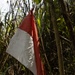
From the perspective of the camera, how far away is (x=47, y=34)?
3.25 metres

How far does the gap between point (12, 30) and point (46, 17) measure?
1.02 meters

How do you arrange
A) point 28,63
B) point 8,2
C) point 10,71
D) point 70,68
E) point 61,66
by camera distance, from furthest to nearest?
point 8,2, point 10,71, point 70,68, point 28,63, point 61,66

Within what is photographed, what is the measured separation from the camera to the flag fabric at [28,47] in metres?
2.12

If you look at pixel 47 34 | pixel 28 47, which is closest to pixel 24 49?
pixel 28 47

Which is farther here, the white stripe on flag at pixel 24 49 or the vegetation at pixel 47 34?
the vegetation at pixel 47 34

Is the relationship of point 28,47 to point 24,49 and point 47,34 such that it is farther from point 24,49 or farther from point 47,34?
point 47,34

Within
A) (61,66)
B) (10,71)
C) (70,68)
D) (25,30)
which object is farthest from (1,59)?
(61,66)

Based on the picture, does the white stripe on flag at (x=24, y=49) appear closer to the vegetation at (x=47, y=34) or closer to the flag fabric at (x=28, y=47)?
the flag fabric at (x=28, y=47)

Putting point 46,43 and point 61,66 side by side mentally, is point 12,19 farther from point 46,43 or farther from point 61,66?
point 61,66

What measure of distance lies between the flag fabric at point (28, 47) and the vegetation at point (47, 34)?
0.46 ft

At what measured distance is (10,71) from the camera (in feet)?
12.2

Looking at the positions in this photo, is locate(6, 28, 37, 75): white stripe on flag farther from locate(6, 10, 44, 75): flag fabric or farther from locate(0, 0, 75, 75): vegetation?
locate(0, 0, 75, 75): vegetation

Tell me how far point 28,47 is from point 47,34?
3.52 feet

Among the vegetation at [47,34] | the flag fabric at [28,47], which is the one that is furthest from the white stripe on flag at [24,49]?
the vegetation at [47,34]
